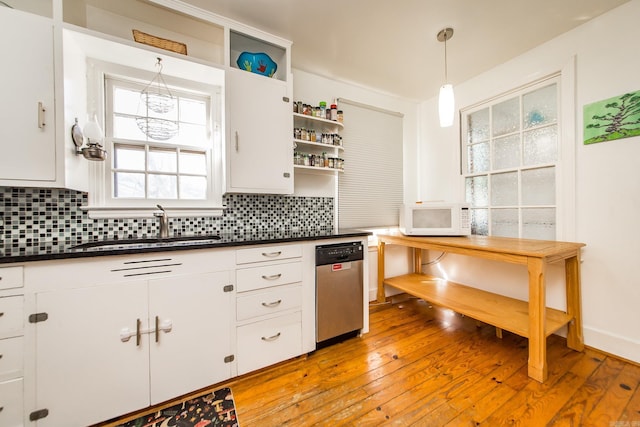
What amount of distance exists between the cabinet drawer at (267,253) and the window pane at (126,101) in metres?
1.43

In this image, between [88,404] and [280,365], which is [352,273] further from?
[88,404]

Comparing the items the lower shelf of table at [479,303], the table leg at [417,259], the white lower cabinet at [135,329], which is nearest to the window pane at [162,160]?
the white lower cabinet at [135,329]

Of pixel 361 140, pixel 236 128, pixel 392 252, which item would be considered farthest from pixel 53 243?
pixel 392 252

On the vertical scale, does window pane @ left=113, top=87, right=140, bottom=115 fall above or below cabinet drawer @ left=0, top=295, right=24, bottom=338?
above

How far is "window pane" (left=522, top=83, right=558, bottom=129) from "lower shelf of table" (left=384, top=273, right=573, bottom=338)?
1630 millimetres

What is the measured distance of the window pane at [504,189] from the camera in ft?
7.50

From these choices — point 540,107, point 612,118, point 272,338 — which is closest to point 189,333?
point 272,338

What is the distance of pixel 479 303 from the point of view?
2041mm

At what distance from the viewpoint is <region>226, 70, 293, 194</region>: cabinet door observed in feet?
5.73

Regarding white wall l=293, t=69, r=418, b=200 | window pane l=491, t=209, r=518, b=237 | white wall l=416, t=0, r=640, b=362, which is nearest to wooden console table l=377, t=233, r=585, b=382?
white wall l=416, t=0, r=640, b=362

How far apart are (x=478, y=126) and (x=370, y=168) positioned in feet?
4.16

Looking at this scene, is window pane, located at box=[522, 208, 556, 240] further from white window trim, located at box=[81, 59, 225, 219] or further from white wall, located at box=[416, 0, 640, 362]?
white window trim, located at box=[81, 59, 225, 219]

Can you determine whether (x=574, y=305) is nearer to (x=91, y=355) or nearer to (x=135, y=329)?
(x=135, y=329)

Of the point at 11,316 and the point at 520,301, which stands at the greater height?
the point at 11,316
